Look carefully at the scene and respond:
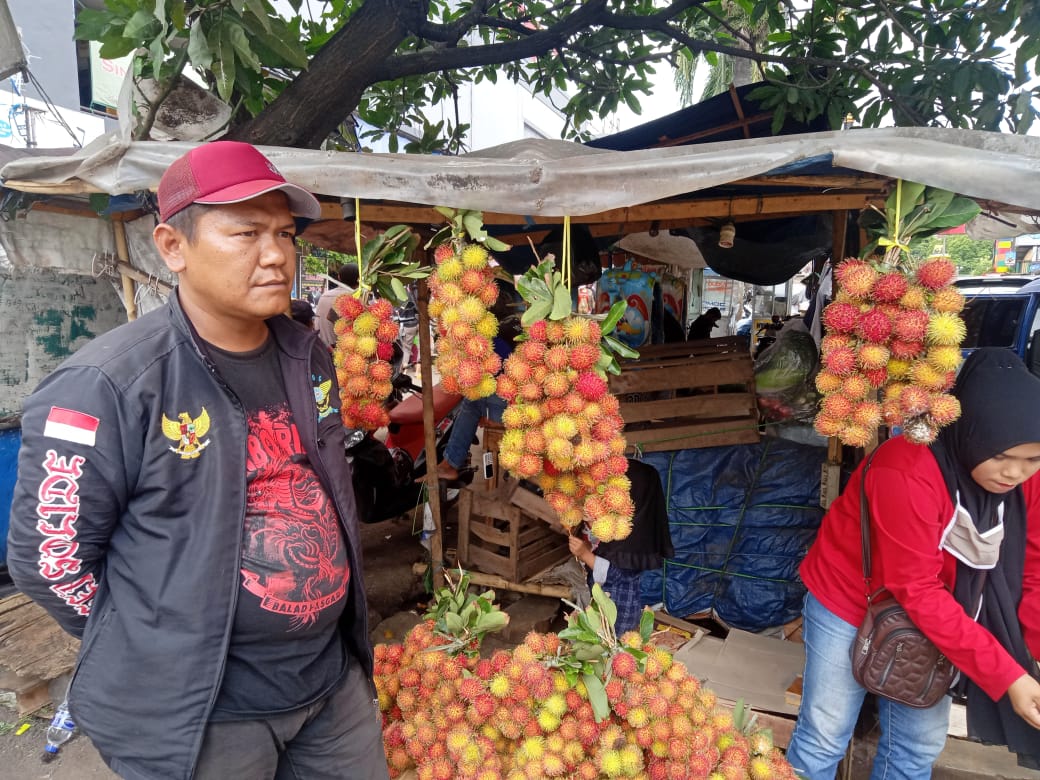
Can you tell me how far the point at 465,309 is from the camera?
1.56m

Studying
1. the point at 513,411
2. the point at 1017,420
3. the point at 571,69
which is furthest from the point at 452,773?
the point at 571,69

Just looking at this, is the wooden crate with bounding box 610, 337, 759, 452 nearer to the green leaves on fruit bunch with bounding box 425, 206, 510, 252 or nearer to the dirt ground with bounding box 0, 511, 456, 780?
the dirt ground with bounding box 0, 511, 456, 780

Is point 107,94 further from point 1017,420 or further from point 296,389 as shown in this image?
point 1017,420

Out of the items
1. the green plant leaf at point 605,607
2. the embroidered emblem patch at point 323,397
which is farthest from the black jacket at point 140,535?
the green plant leaf at point 605,607

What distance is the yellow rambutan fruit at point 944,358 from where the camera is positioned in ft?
4.29

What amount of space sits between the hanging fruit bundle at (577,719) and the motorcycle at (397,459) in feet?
7.57

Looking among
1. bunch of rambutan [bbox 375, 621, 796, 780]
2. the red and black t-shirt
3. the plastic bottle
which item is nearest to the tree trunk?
the red and black t-shirt

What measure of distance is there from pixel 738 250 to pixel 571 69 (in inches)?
60.2

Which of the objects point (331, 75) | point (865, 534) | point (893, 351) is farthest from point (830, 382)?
point (331, 75)

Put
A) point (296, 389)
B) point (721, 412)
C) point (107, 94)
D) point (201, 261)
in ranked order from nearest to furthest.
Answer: point (201, 261), point (296, 389), point (721, 412), point (107, 94)

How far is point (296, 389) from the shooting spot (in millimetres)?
1366

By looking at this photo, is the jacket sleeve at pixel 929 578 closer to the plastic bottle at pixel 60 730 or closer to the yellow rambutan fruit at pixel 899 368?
the yellow rambutan fruit at pixel 899 368

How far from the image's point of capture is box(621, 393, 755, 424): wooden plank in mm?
3236

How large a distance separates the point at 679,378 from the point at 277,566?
248 centimetres
